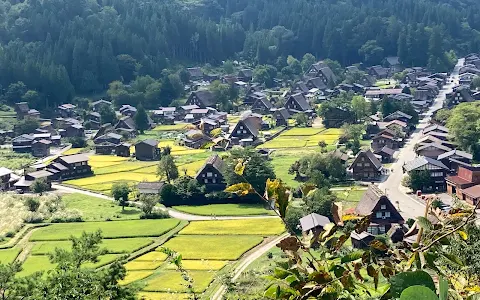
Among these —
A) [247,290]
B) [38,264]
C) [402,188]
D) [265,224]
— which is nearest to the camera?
[247,290]

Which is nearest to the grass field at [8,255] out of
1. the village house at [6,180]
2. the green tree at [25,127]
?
the village house at [6,180]

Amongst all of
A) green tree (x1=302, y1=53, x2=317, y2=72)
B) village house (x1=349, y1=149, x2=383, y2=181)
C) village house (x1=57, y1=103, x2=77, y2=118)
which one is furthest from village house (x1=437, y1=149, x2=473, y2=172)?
green tree (x1=302, y1=53, x2=317, y2=72)

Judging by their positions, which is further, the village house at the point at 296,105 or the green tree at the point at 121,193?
the village house at the point at 296,105

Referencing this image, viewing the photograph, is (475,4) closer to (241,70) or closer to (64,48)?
(241,70)

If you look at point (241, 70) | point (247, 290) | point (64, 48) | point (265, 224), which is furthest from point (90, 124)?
point (247, 290)

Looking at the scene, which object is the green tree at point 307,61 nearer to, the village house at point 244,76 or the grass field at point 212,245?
the village house at point 244,76

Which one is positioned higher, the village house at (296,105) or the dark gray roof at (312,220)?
the dark gray roof at (312,220)

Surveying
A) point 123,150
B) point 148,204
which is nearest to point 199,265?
point 148,204
